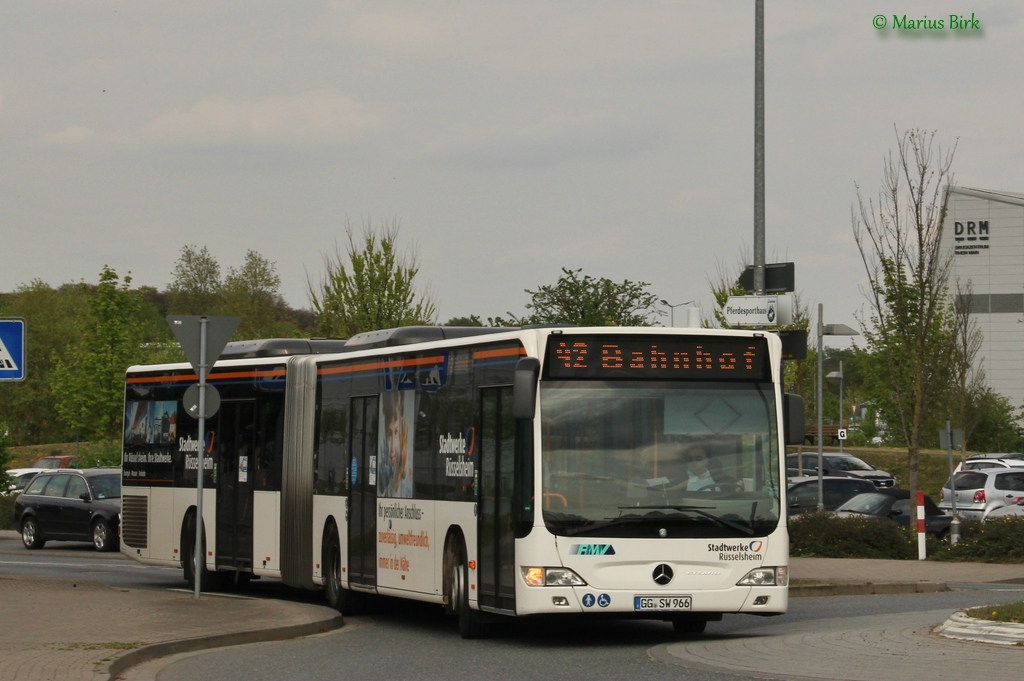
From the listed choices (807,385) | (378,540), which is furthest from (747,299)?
(807,385)

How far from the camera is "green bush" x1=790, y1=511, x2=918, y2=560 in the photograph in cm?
2528

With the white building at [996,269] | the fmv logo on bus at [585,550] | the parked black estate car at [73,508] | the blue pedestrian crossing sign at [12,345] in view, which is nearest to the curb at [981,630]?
the fmv logo on bus at [585,550]

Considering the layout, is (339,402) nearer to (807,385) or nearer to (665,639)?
(665,639)

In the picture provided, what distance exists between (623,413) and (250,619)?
4.59 meters

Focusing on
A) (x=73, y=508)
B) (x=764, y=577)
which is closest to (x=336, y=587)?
(x=764, y=577)

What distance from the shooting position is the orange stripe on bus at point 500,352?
44.2ft

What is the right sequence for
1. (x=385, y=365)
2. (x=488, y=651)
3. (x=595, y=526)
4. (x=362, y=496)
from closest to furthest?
(x=595, y=526) < (x=488, y=651) < (x=385, y=365) < (x=362, y=496)

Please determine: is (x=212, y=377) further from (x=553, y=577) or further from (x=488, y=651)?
(x=553, y=577)

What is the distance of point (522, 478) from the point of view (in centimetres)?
1307

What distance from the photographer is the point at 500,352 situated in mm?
A: 13852

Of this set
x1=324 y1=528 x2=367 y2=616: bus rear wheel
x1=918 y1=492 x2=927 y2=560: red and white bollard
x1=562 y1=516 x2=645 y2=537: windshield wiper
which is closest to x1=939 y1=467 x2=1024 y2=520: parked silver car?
x1=918 y1=492 x2=927 y2=560: red and white bollard

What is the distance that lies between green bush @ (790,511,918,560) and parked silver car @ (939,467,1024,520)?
29.1ft

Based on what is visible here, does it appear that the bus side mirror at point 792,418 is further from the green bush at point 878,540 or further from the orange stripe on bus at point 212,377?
the green bush at point 878,540

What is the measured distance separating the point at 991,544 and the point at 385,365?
12.5 metres
